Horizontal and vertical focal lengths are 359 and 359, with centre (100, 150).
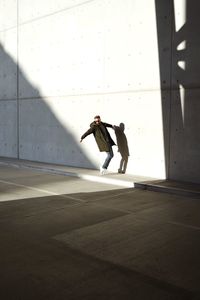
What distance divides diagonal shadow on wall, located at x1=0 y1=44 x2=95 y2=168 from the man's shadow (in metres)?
1.32

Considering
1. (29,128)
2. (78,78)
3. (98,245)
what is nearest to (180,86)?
(78,78)

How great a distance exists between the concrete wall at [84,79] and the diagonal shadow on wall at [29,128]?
0.04 metres

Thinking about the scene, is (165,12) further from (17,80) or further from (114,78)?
(17,80)

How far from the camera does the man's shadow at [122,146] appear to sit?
11133mm

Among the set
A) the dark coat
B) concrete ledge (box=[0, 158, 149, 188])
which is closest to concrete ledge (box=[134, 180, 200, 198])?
concrete ledge (box=[0, 158, 149, 188])

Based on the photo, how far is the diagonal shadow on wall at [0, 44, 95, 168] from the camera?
13.1m

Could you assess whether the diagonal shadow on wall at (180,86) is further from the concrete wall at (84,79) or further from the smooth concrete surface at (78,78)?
the smooth concrete surface at (78,78)

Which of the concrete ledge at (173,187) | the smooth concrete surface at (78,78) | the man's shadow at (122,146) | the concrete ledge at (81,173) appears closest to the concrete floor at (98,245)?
the concrete ledge at (173,187)

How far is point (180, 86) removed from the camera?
31.8 feet

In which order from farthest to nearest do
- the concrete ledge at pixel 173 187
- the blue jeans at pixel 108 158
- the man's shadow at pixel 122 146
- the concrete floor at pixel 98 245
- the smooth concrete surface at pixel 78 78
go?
1. the man's shadow at pixel 122 146
2. the blue jeans at pixel 108 158
3. the smooth concrete surface at pixel 78 78
4. the concrete ledge at pixel 173 187
5. the concrete floor at pixel 98 245

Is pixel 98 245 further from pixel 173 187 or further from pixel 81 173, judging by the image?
pixel 81 173

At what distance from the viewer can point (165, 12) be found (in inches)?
388

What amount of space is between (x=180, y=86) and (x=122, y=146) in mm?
2661

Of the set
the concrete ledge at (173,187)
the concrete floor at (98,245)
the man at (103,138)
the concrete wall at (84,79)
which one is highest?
the concrete wall at (84,79)
